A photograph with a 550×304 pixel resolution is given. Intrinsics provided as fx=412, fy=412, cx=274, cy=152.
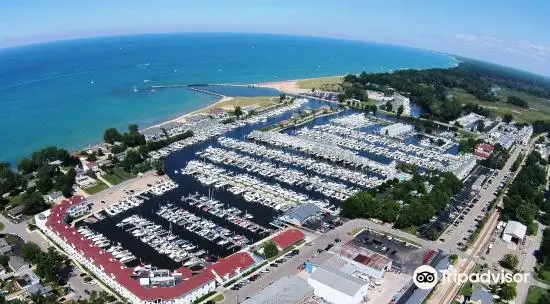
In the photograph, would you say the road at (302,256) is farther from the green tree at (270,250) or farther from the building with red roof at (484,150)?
the building with red roof at (484,150)

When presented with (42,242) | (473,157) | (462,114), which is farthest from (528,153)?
(42,242)

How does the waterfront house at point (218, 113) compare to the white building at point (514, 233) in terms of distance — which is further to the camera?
the waterfront house at point (218, 113)

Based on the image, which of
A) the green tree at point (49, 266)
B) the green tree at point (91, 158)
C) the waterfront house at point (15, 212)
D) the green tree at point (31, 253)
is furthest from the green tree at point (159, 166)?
the green tree at point (49, 266)

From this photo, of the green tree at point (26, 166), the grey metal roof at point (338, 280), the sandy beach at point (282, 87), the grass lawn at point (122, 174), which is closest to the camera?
the grey metal roof at point (338, 280)

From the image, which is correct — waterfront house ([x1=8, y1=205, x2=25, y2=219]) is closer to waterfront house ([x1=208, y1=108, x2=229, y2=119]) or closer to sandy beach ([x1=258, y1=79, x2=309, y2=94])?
waterfront house ([x1=208, y1=108, x2=229, y2=119])

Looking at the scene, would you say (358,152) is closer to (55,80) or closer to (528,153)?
(528,153)

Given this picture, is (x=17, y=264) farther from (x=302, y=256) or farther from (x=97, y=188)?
(x=302, y=256)
